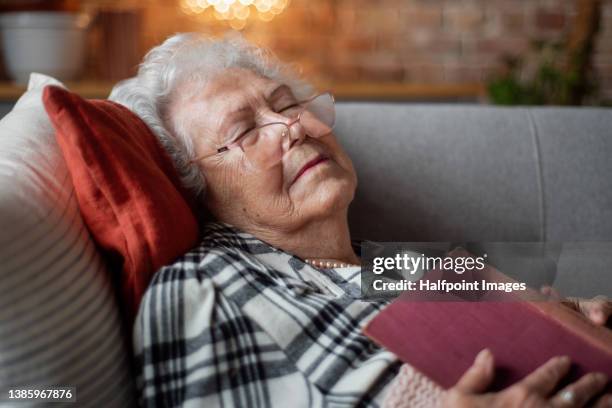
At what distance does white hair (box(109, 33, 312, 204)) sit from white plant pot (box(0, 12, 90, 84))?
4.23ft

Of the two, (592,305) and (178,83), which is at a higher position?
(178,83)

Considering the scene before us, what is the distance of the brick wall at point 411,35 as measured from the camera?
2.97 m

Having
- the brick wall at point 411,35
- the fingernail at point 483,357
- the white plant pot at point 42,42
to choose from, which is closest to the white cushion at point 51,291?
the fingernail at point 483,357

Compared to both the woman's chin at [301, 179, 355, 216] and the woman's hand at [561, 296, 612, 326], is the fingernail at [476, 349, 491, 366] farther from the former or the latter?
the woman's chin at [301, 179, 355, 216]

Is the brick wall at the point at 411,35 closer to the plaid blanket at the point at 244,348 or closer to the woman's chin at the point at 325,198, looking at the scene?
the woman's chin at the point at 325,198

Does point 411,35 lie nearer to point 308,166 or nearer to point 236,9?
point 236,9

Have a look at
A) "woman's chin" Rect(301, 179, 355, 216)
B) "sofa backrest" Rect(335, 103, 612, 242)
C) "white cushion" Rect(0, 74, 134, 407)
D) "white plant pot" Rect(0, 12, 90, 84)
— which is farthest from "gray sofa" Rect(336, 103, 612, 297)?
"white plant pot" Rect(0, 12, 90, 84)

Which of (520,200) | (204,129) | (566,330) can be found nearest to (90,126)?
(204,129)

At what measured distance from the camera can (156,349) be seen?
0.94 meters

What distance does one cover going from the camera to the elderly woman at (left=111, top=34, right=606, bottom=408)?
93 cm

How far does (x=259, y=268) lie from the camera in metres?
1.07

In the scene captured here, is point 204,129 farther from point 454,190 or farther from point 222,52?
point 454,190

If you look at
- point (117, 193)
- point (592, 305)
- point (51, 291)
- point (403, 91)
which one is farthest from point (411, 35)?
point (51, 291)

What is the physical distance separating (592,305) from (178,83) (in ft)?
2.91
